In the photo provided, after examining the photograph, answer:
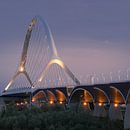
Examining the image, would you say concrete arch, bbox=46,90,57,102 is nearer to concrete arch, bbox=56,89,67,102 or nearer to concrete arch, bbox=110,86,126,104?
concrete arch, bbox=56,89,67,102

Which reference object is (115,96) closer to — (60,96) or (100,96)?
(100,96)

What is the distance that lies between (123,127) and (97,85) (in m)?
17.5

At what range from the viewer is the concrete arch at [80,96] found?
3356 inches

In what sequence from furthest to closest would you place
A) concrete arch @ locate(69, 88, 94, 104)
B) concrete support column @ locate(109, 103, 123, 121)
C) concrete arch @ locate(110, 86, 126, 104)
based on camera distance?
concrete arch @ locate(69, 88, 94, 104) < concrete arch @ locate(110, 86, 126, 104) < concrete support column @ locate(109, 103, 123, 121)

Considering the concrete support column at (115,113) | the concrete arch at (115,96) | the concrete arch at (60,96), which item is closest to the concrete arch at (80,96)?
the concrete arch at (60,96)

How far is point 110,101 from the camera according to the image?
234ft

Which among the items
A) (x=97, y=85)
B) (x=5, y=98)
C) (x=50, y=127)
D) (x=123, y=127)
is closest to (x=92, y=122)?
(x=123, y=127)

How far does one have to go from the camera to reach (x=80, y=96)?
88.6 meters

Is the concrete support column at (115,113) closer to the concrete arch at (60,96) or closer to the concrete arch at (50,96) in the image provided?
the concrete arch at (60,96)

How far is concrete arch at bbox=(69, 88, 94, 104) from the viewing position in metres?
85.2

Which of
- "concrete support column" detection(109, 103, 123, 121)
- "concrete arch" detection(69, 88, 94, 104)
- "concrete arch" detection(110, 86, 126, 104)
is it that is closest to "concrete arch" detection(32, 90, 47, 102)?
"concrete arch" detection(69, 88, 94, 104)

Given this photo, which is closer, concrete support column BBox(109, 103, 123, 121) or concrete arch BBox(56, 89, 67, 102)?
concrete support column BBox(109, 103, 123, 121)

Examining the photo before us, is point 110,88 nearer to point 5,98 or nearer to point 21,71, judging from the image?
point 21,71

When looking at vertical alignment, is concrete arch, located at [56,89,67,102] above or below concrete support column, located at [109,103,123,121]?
above
